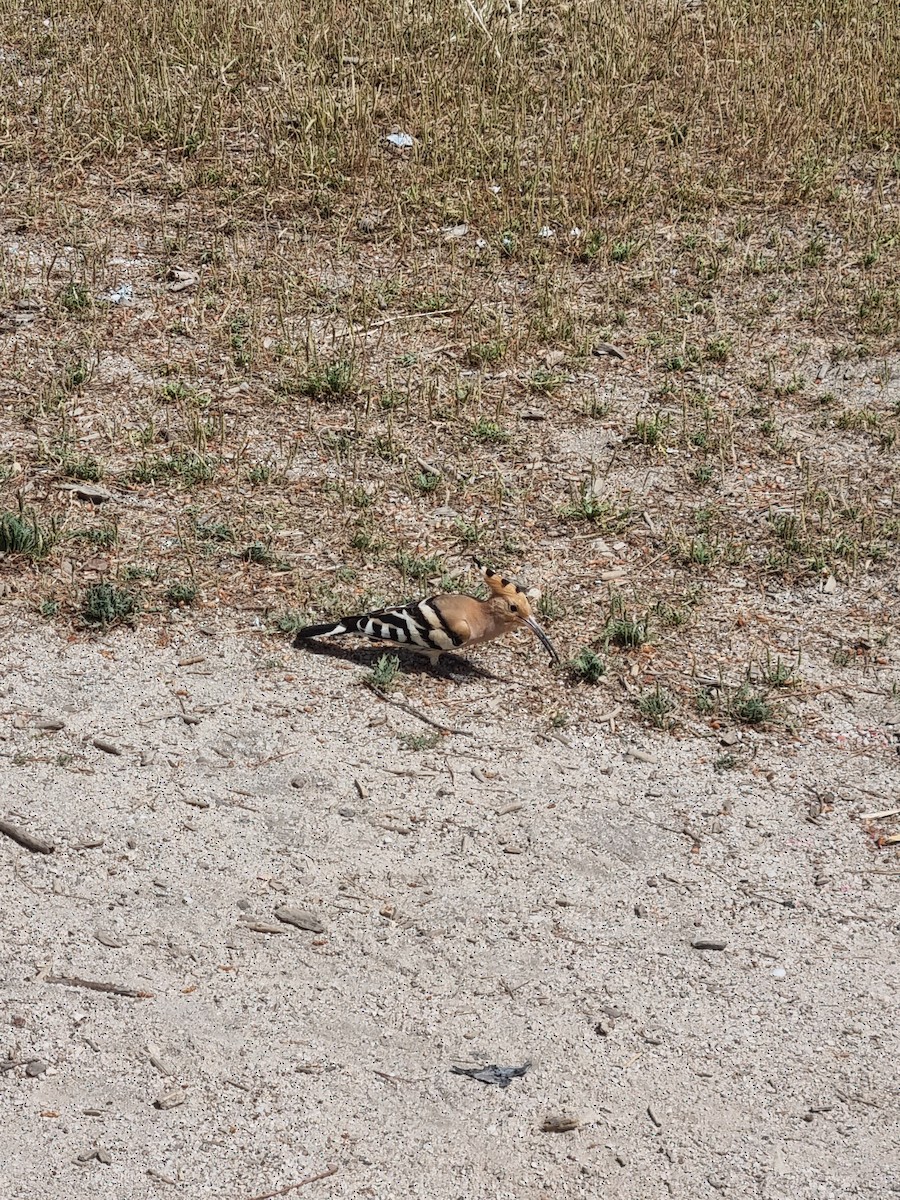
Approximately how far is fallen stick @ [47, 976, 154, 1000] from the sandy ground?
0.01 meters

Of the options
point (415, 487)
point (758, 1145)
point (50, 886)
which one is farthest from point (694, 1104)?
point (415, 487)

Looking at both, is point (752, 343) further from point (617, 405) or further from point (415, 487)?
point (415, 487)

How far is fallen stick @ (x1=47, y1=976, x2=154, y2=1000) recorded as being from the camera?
4.68 metres

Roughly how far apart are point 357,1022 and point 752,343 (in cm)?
607

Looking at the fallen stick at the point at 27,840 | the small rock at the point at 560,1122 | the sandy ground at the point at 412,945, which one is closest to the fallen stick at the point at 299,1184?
the sandy ground at the point at 412,945

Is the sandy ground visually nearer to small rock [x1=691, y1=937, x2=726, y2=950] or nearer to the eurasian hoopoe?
small rock [x1=691, y1=937, x2=726, y2=950]

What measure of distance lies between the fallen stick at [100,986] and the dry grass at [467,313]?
2288 millimetres

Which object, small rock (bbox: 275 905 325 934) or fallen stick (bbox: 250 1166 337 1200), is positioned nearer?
fallen stick (bbox: 250 1166 337 1200)

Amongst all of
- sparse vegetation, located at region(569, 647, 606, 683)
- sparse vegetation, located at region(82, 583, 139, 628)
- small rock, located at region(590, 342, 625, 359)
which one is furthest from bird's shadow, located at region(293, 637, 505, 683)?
small rock, located at region(590, 342, 625, 359)

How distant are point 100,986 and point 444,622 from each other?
2208 millimetres

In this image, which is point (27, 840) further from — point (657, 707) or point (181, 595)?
point (657, 707)

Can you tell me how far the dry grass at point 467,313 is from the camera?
7.22 meters

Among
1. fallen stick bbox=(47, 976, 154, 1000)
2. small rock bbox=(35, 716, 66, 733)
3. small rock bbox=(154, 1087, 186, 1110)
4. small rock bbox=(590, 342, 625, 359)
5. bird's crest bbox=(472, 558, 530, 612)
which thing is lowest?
small rock bbox=(154, 1087, 186, 1110)

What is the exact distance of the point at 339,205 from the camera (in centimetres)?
1048
